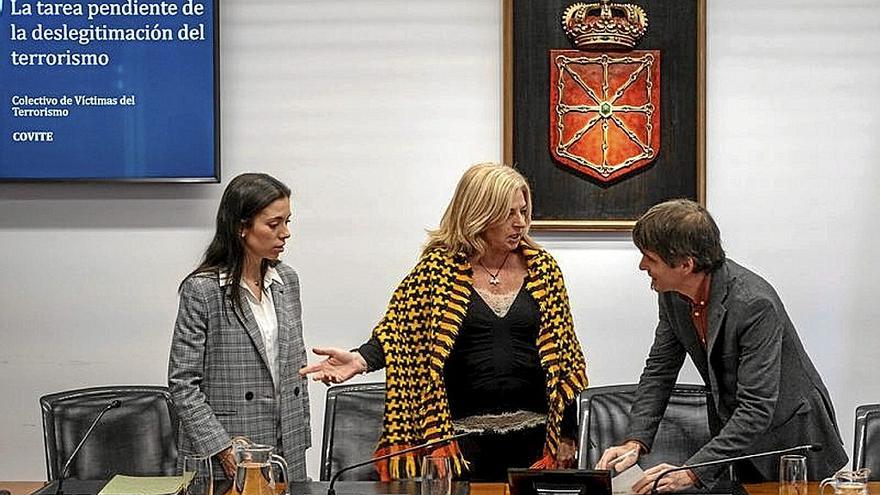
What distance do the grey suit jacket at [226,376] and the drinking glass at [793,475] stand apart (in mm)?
1462

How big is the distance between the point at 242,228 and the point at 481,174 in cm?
71

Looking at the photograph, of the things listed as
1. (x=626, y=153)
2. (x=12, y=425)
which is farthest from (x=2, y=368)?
(x=626, y=153)

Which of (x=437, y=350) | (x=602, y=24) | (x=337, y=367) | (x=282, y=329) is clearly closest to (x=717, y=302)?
(x=437, y=350)

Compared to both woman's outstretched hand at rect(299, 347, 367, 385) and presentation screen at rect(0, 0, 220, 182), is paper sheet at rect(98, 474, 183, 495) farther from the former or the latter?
presentation screen at rect(0, 0, 220, 182)

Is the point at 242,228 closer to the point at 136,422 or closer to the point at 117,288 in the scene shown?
the point at 136,422

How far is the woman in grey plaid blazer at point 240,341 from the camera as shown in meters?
3.58

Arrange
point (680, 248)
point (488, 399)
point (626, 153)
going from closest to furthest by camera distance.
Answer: point (680, 248) → point (488, 399) → point (626, 153)

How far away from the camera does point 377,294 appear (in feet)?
15.5

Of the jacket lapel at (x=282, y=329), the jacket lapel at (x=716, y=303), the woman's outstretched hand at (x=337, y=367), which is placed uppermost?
the jacket lapel at (x=716, y=303)

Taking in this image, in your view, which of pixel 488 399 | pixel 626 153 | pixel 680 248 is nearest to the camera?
pixel 680 248

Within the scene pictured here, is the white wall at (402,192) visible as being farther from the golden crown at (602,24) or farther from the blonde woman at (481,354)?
the blonde woman at (481,354)

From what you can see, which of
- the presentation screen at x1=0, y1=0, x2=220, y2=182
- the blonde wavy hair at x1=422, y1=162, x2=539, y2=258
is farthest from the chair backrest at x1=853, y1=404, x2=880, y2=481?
the presentation screen at x1=0, y1=0, x2=220, y2=182

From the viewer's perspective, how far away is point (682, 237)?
10.3 ft

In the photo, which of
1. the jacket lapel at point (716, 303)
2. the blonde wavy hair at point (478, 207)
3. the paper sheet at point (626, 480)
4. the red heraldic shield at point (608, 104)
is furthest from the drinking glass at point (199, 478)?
the red heraldic shield at point (608, 104)
